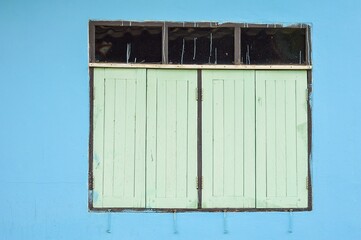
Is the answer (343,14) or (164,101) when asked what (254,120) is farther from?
(343,14)

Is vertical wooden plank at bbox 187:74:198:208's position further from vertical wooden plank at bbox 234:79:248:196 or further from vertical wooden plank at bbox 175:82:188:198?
vertical wooden plank at bbox 234:79:248:196

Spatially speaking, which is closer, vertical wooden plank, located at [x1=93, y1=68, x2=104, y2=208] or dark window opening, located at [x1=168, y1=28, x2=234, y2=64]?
vertical wooden plank, located at [x1=93, y1=68, x2=104, y2=208]

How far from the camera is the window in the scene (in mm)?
6121

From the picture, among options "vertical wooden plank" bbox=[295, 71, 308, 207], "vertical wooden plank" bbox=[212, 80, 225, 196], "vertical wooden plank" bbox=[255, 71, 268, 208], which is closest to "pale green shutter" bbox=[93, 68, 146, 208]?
"vertical wooden plank" bbox=[212, 80, 225, 196]

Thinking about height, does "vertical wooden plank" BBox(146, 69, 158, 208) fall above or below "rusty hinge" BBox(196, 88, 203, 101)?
below

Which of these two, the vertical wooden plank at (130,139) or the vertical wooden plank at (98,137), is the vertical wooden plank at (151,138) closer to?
the vertical wooden plank at (130,139)

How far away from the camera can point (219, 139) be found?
6180 millimetres

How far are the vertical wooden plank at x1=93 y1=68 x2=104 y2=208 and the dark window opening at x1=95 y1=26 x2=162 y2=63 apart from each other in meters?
0.21

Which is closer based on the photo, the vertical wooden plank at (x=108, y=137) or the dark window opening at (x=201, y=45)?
the vertical wooden plank at (x=108, y=137)

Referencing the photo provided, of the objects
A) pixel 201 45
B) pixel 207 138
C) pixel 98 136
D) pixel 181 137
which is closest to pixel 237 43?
pixel 201 45

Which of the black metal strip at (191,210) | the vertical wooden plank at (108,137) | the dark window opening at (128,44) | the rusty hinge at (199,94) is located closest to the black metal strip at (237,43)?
the rusty hinge at (199,94)

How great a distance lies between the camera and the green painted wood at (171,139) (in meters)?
6.13

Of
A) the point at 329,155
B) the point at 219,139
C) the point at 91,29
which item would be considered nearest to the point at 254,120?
the point at 219,139

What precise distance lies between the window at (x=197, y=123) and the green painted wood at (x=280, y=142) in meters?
0.01
